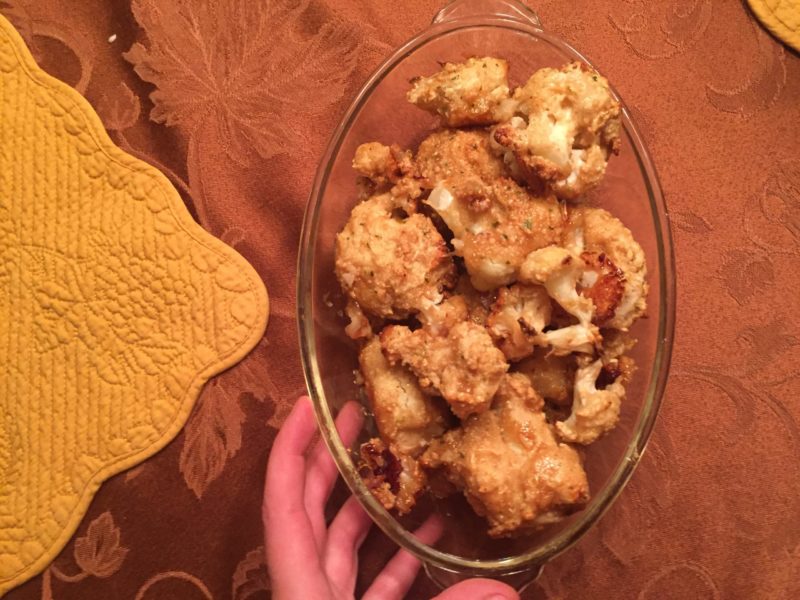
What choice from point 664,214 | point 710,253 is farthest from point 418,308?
point 710,253

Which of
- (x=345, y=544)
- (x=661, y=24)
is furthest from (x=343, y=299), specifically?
(x=661, y=24)

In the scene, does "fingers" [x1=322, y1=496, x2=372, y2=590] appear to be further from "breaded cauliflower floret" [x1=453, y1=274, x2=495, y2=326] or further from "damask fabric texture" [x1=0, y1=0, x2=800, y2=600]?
"breaded cauliflower floret" [x1=453, y1=274, x2=495, y2=326]

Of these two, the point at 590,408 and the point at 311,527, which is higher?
the point at 590,408

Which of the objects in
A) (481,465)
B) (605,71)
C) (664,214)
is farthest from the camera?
(605,71)

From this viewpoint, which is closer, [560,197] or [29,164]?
[560,197]

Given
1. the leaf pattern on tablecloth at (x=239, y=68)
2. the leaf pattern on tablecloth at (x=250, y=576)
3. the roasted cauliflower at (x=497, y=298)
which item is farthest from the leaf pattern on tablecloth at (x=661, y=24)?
the leaf pattern on tablecloth at (x=250, y=576)

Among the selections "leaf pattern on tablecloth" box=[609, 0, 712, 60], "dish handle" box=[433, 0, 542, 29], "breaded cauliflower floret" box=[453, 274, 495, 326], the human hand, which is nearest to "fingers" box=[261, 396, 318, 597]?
the human hand

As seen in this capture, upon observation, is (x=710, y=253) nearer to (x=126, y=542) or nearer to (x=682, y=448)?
(x=682, y=448)

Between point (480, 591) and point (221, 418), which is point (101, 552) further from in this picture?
point (480, 591)
